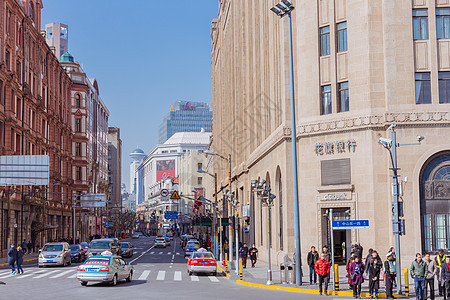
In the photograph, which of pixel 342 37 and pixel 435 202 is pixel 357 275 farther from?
pixel 342 37

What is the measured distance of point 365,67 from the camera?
121ft

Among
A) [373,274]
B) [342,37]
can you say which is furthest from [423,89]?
[373,274]

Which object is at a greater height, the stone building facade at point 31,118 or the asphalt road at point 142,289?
the stone building facade at point 31,118

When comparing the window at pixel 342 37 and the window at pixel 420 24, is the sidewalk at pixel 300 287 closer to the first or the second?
the window at pixel 342 37

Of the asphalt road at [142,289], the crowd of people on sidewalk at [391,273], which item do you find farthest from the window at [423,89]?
the asphalt road at [142,289]

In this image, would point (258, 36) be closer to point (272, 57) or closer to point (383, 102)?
point (272, 57)

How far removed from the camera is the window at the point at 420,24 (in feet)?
120

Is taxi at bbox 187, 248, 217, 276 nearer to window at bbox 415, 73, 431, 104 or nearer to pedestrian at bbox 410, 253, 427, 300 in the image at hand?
pedestrian at bbox 410, 253, 427, 300

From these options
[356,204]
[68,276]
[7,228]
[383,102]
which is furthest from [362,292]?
[7,228]

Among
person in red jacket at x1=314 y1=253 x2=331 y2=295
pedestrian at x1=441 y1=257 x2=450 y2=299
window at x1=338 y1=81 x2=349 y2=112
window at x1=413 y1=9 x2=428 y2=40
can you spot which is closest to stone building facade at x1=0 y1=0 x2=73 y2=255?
window at x1=338 y1=81 x2=349 y2=112

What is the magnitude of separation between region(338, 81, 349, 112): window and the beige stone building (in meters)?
0.06

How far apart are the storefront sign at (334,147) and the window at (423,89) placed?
4.80 metres

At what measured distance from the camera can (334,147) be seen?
3744 centimetres

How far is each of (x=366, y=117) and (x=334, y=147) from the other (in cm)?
282
